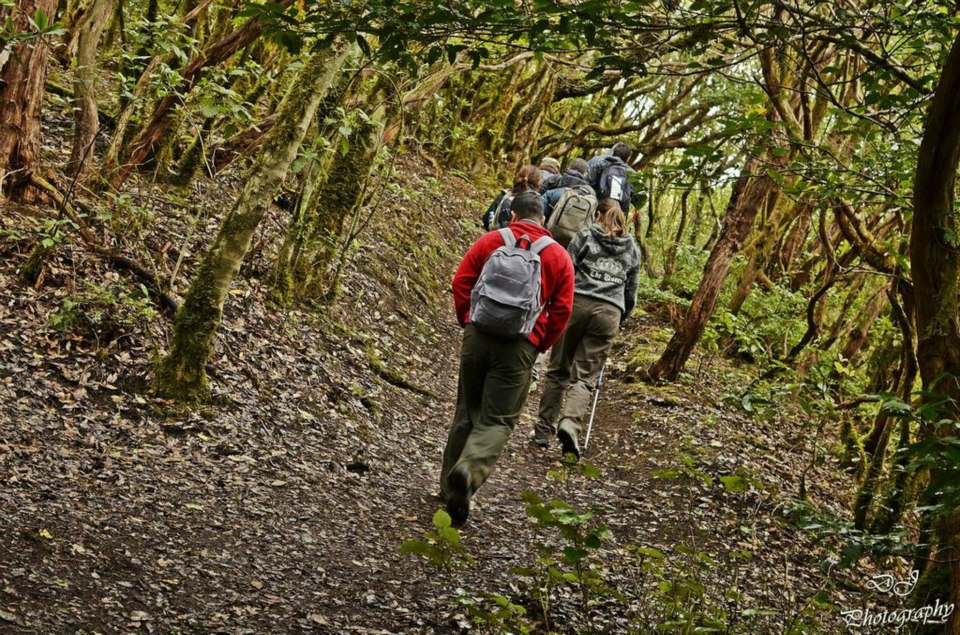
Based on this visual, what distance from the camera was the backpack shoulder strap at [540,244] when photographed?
543 centimetres

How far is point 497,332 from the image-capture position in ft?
17.3

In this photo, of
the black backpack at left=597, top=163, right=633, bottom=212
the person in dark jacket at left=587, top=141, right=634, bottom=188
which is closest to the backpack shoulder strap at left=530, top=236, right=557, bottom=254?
the black backpack at left=597, top=163, right=633, bottom=212

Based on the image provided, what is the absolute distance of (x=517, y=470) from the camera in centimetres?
770

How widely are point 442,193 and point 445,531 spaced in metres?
16.9

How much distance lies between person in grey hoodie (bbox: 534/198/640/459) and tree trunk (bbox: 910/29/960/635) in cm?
405

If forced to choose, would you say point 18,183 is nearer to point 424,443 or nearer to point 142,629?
point 424,443

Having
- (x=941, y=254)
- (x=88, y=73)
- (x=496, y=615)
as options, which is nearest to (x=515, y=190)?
(x=88, y=73)

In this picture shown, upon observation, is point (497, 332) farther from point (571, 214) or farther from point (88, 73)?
point (88, 73)

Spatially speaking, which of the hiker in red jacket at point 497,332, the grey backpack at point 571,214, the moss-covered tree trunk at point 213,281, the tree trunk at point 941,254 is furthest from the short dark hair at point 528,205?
the grey backpack at point 571,214

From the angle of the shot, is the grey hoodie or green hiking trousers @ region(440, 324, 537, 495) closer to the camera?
green hiking trousers @ region(440, 324, 537, 495)

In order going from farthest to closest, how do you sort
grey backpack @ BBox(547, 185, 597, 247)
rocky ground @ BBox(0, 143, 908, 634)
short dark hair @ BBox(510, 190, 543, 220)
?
1. grey backpack @ BBox(547, 185, 597, 247)
2. short dark hair @ BBox(510, 190, 543, 220)
3. rocky ground @ BBox(0, 143, 908, 634)

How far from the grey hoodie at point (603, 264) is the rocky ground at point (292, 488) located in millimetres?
1882

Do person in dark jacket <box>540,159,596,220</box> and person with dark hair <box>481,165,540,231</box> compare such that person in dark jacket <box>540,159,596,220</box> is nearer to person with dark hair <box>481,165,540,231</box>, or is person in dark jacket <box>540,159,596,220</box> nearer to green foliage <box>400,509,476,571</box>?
person with dark hair <box>481,165,540,231</box>

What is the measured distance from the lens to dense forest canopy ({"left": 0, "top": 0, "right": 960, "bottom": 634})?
347 cm
